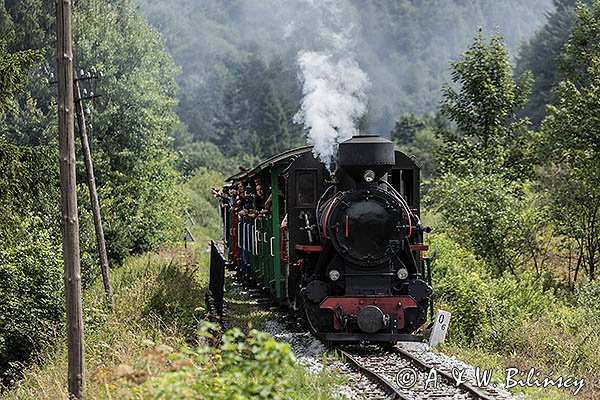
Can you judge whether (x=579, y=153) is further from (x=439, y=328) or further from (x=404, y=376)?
(x=404, y=376)

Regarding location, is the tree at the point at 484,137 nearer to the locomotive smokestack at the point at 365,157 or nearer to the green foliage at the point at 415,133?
the locomotive smokestack at the point at 365,157

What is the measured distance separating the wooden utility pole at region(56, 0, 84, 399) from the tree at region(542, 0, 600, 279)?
47.6ft

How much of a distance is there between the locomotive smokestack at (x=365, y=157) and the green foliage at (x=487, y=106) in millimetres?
12604

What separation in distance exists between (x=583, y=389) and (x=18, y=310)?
A: 27.4 feet

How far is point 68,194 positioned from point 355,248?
169 inches

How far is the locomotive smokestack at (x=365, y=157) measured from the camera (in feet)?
37.6

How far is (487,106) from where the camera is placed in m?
24.4

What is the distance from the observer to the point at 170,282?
57.0ft

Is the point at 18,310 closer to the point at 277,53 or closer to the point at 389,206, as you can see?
the point at 389,206

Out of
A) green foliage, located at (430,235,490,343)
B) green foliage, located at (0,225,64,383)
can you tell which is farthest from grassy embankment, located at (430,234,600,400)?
green foliage, located at (0,225,64,383)

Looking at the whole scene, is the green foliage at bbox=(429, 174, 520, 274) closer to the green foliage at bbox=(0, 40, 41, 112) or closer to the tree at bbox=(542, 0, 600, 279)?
the tree at bbox=(542, 0, 600, 279)

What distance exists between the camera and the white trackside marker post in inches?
475

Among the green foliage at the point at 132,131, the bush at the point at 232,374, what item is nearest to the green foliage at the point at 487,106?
the green foliage at the point at 132,131

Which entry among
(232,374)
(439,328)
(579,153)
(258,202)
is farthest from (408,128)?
(232,374)
